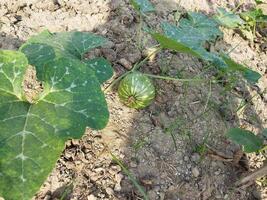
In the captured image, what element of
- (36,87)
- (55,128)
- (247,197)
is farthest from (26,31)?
(247,197)

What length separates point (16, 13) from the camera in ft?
10.3

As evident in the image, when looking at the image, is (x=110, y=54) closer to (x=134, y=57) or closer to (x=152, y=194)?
(x=134, y=57)

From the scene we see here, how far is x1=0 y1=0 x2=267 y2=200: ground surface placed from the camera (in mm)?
2473

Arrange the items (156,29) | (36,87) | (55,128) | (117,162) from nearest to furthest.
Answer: (55,128) < (117,162) < (36,87) < (156,29)

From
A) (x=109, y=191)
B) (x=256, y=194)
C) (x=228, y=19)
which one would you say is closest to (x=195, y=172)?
(x=256, y=194)

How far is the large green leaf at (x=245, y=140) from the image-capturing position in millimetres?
2551

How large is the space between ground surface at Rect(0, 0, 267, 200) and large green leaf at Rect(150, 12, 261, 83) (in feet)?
0.88

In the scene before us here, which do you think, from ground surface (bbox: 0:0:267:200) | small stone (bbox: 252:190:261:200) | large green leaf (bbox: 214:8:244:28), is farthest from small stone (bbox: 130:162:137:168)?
large green leaf (bbox: 214:8:244:28)

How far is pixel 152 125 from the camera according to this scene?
2797 mm

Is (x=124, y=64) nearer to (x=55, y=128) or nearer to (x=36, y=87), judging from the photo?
(x=36, y=87)

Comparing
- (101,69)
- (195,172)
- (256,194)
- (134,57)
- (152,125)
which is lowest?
(256,194)

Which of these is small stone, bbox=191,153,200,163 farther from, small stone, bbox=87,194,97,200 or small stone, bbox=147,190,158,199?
small stone, bbox=87,194,97,200

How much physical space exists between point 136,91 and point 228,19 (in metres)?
1.39

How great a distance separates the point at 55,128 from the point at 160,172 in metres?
0.86
